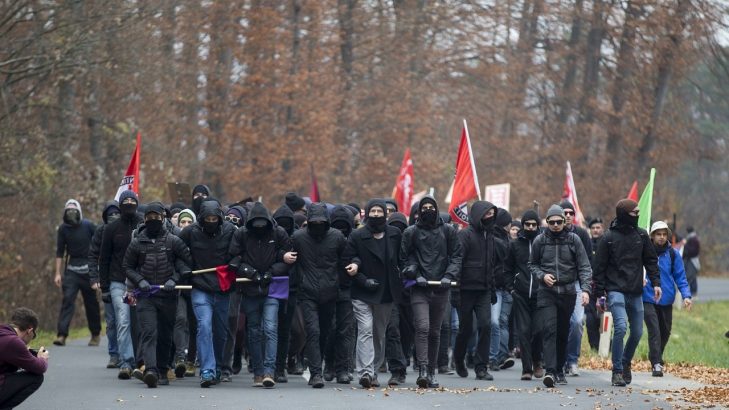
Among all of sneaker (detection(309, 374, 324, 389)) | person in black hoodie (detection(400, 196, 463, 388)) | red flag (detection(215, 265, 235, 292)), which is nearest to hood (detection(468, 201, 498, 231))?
person in black hoodie (detection(400, 196, 463, 388))

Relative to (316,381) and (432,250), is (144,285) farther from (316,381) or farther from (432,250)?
(432,250)

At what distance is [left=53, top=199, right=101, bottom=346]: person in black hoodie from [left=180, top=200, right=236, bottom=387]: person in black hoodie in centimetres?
524

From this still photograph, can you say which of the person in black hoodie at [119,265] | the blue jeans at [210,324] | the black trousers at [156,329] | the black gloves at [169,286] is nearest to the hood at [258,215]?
the blue jeans at [210,324]

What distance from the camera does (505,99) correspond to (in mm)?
51656

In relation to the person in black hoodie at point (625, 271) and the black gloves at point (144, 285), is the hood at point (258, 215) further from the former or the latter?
the person in black hoodie at point (625, 271)

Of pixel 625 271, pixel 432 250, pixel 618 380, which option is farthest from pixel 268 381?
pixel 625 271

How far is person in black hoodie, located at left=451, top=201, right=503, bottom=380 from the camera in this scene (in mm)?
16672

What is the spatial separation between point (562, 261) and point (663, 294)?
2749 millimetres

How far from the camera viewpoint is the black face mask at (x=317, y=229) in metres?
15.5

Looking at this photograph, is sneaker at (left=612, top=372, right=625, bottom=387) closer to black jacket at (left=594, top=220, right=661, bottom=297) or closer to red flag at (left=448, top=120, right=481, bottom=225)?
black jacket at (left=594, top=220, right=661, bottom=297)

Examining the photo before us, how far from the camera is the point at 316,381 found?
15.5m

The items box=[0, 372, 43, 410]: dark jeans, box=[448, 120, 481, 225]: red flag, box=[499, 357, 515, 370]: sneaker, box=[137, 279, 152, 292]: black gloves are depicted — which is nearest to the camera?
box=[0, 372, 43, 410]: dark jeans

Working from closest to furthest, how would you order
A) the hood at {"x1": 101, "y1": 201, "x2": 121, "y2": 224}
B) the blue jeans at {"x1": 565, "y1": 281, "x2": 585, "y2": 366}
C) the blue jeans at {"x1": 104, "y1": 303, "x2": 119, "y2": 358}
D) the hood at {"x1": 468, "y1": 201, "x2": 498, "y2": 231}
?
the hood at {"x1": 468, "y1": 201, "x2": 498, "y2": 231} → the hood at {"x1": 101, "y1": 201, "x2": 121, "y2": 224} → the blue jeans at {"x1": 565, "y1": 281, "x2": 585, "y2": 366} → the blue jeans at {"x1": 104, "y1": 303, "x2": 119, "y2": 358}

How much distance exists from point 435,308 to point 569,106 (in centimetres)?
3392
